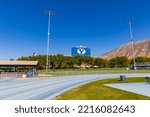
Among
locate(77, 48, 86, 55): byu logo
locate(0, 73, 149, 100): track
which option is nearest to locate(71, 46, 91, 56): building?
locate(77, 48, 86, 55): byu logo

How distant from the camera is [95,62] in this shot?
10250cm

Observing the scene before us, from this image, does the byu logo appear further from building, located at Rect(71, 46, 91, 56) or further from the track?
the track

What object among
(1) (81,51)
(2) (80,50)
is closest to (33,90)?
(2) (80,50)

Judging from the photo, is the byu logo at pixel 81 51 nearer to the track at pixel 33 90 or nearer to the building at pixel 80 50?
the building at pixel 80 50

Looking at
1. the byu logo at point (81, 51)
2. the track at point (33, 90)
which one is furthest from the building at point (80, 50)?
the track at point (33, 90)

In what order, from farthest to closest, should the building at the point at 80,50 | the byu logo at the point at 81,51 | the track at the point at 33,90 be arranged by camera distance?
the byu logo at the point at 81,51 < the building at the point at 80,50 < the track at the point at 33,90

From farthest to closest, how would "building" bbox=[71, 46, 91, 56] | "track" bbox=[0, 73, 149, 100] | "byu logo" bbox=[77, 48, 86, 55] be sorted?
"byu logo" bbox=[77, 48, 86, 55]
"building" bbox=[71, 46, 91, 56]
"track" bbox=[0, 73, 149, 100]

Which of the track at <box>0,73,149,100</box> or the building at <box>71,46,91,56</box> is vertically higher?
the building at <box>71,46,91,56</box>

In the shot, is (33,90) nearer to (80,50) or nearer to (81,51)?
(80,50)

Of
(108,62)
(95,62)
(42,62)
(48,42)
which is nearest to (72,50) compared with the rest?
(48,42)

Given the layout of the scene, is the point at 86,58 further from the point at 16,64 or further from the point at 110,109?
the point at 110,109

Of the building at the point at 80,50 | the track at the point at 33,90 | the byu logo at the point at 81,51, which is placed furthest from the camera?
the byu logo at the point at 81,51

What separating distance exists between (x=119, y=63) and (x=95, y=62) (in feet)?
59.0

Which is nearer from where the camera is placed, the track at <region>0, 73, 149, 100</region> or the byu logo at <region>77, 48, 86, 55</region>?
the track at <region>0, 73, 149, 100</region>
